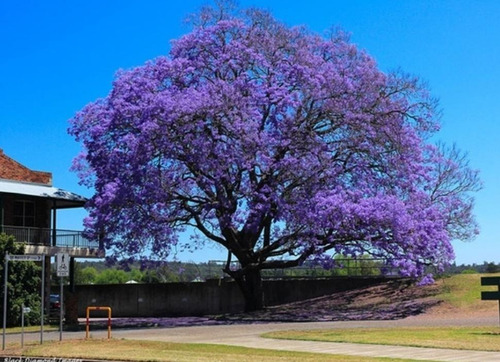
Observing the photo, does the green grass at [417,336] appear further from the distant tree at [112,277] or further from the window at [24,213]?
the distant tree at [112,277]

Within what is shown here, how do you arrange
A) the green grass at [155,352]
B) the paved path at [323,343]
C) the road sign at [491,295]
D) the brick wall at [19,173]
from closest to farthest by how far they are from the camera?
1. the green grass at [155,352]
2. the paved path at [323,343]
3. the road sign at [491,295]
4. the brick wall at [19,173]

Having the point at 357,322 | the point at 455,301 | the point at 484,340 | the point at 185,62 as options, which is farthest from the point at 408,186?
the point at 484,340

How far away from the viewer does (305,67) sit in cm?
3678

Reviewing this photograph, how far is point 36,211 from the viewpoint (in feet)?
140

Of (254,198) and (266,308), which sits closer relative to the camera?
(254,198)

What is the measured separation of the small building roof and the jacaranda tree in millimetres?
2771

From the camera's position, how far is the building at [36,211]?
4050cm

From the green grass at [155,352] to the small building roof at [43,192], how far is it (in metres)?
17.6

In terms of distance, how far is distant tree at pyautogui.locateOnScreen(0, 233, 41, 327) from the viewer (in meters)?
37.3

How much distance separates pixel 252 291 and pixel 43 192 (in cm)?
1224

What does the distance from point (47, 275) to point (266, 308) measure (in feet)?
39.4

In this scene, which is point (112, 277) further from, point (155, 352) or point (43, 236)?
point (155, 352)

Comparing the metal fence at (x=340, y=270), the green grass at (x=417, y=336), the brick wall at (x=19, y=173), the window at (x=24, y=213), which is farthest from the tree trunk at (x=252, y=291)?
the green grass at (x=417, y=336)

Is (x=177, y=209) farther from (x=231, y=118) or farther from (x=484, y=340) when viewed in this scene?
(x=484, y=340)
